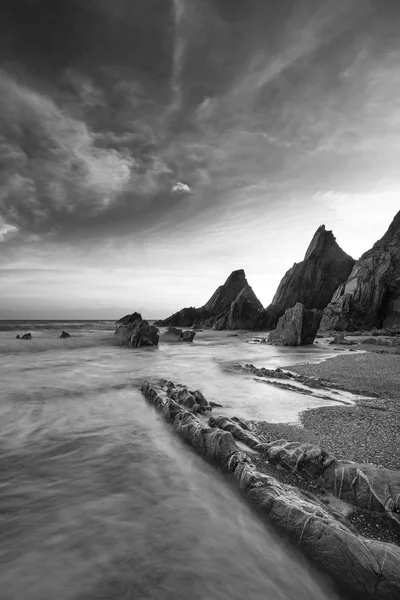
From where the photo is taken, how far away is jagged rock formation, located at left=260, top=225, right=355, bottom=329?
87.6 m

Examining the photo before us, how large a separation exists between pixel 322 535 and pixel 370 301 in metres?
68.0

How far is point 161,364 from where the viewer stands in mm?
21750

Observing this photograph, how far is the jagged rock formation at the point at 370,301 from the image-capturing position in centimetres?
6081

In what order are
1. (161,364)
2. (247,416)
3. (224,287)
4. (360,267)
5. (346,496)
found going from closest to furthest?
1. (346,496)
2. (247,416)
3. (161,364)
4. (360,267)
5. (224,287)

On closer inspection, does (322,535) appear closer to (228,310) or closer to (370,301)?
(370,301)

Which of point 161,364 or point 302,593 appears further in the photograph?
point 161,364

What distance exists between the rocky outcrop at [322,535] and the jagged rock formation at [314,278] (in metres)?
81.4

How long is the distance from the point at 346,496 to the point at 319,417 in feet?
13.5

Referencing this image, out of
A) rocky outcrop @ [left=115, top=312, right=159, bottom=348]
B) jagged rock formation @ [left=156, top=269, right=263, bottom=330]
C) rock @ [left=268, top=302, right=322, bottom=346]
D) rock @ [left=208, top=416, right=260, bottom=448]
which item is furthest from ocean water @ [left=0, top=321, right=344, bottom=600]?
jagged rock formation @ [left=156, top=269, right=263, bottom=330]

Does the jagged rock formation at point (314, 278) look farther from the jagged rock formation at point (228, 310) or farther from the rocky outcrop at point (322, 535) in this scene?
the rocky outcrop at point (322, 535)

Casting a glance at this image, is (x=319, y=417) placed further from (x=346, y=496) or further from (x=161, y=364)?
(x=161, y=364)

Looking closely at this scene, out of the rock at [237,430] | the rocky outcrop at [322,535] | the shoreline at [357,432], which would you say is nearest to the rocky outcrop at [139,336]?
the shoreline at [357,432]

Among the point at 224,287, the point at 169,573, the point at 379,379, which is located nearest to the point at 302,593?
the point at 169,573

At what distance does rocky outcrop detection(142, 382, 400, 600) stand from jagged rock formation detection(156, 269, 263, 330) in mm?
76504
